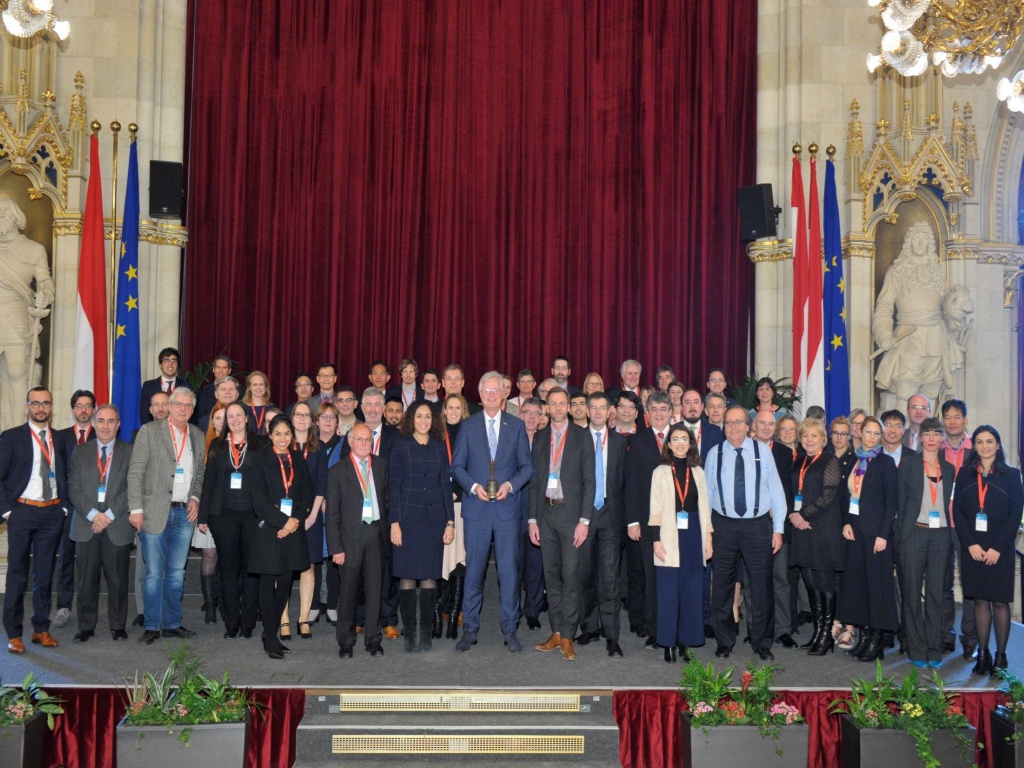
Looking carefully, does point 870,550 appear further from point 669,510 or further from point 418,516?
A: point 418,516

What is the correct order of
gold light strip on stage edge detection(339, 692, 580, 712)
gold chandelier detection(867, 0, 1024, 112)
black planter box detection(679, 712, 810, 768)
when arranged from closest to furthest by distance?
black planter box detection(679, 712, 810, 768)
gold light strip on stage edge detection(339, 692, 580, 712)
gold chandelier detection(867, 0, 1024, 112)

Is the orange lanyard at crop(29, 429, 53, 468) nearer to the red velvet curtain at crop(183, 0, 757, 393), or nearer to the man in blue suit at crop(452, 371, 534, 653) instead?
the man in blue suit at crop(452, 371, 534, 653)

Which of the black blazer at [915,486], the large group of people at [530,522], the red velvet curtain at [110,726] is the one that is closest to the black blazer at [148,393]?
the large group of people at [530,522]

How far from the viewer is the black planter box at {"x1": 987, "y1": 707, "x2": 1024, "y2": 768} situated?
4770mm

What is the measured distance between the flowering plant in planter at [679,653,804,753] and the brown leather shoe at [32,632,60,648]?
3.73m

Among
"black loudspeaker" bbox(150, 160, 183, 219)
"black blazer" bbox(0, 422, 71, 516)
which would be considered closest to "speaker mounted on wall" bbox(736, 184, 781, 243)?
"black loudspeaker" bbox(150, 160, 183, 219)

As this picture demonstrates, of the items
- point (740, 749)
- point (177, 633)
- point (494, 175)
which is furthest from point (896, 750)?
point (494, 175)

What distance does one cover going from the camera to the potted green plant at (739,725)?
476 cm

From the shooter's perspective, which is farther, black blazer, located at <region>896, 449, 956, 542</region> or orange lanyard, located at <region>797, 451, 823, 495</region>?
orange lanyard, located at <region>797, 451, 823, 495</region>

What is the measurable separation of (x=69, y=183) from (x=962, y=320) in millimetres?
7941

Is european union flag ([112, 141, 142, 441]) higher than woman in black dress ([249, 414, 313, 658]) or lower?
higher

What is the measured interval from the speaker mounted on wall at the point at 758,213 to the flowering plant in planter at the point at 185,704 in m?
6.48

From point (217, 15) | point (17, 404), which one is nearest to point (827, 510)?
point (17, 404)

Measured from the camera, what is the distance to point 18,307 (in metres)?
8.76
